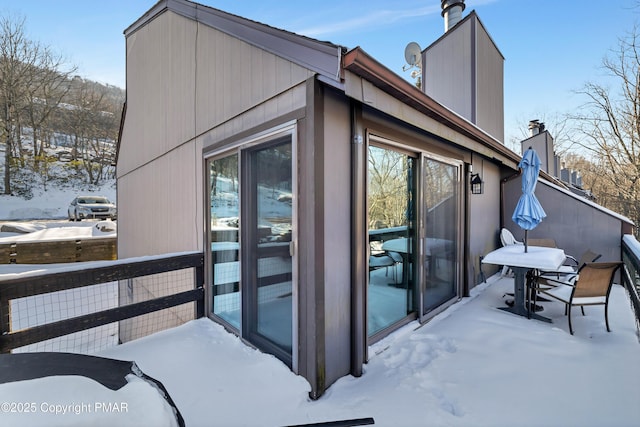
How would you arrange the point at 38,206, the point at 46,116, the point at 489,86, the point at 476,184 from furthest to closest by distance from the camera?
the point at 46,116 → the point at 38,206 → the point at 489,86 → the point at 476,184

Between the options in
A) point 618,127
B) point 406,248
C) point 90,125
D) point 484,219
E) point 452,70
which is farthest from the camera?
point 90,125

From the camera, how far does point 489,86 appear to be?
6766 mm

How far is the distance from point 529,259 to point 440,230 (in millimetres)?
1035

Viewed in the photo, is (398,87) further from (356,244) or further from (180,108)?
(180,108)

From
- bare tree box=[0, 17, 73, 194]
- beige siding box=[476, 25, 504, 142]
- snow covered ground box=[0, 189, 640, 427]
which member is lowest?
snow covered ground box=[0, 189, 640, 427]

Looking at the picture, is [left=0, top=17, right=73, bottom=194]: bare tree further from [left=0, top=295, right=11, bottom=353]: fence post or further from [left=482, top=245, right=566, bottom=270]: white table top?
[left=482, top=245, right=566, bottom=270]: white table top

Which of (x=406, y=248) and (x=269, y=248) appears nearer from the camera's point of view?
(x=269, y=248)

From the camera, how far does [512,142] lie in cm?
2123

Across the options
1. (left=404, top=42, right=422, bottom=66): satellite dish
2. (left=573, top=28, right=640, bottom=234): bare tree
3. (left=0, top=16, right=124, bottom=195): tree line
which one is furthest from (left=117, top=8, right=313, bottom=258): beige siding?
(left=0, top=16, right=124, bottom=195): tree line

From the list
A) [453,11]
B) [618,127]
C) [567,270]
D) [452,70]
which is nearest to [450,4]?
[453,11]

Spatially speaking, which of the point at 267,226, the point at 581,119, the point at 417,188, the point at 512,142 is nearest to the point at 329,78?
the point at 267,226

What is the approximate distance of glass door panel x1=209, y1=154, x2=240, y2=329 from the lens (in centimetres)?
306

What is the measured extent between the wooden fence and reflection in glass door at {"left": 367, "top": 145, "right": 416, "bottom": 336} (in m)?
9.48

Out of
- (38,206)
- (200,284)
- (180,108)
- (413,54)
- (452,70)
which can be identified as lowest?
(200,284)
